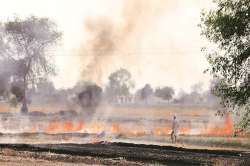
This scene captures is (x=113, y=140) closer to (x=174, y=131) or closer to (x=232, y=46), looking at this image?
(x=174, y=131)

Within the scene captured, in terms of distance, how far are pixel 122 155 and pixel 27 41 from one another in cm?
4836

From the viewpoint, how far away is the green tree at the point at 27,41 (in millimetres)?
81375

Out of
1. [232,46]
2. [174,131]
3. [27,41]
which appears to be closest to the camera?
[232,46]

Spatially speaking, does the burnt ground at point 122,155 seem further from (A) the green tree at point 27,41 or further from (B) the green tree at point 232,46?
(A) the green tree at point 27,41

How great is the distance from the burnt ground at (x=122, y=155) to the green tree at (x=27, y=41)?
41360mm

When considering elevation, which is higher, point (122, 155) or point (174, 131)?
point (174, 131)

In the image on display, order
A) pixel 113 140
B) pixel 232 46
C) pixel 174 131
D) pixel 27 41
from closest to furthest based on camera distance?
pixel 232 46 < pixel 174 131 < pixel 113 140 < pixel 27 41

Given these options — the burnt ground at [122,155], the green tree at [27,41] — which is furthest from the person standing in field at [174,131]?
the green tree at [27,41]

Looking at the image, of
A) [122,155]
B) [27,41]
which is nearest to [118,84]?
[27,41]

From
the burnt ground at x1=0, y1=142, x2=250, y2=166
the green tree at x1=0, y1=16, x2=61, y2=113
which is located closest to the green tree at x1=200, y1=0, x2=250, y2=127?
the burnt ground at x1=0, y1=142, x2=250, y2=166

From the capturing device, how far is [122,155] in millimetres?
36250

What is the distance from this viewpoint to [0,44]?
266 ft

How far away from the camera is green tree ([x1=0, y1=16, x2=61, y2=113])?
81.4 m

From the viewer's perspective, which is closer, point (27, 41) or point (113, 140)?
point (113, 140)
